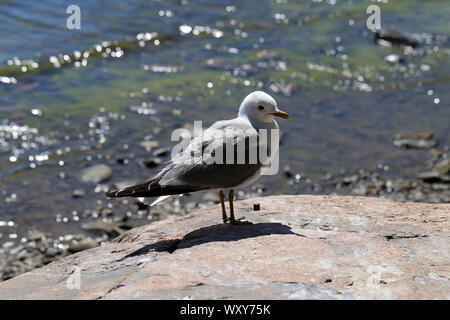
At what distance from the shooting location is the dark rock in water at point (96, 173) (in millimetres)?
10328

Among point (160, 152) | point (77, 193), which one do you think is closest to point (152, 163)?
point (160, 152)

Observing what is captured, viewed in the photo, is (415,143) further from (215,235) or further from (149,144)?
(215,235)

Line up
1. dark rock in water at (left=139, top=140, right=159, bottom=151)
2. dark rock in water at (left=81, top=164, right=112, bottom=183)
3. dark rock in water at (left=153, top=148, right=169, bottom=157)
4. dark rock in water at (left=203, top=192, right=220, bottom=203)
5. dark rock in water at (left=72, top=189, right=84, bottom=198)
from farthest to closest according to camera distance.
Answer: dark rock in water at (left=139, top=140, right=159, bottom=151), dark rock in water at (left=153, top=148, right=169, bottom=157), dark rock in water at (left=81, top=164, right=112, bottom=183), dark rock in water at (left=72, top=189, right=84, bottom=198), dark rock in water at (left=203, top=192, right=220, bottom=203)

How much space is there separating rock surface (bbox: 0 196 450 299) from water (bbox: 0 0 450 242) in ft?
12.8

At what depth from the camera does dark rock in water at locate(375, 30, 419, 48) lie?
15.9m

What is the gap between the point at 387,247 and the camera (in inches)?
201

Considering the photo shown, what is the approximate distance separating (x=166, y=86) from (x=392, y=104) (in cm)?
409

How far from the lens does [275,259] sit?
15.7 feet

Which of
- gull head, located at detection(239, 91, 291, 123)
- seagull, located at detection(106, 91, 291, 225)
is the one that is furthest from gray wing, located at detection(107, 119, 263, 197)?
gull head, located at detection(239, 91, 291, 123)

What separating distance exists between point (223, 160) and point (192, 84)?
27.6 feet

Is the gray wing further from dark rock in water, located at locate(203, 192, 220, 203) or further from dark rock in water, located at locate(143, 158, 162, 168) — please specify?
dark rock in water, located at locate(143, 158, 162, 168)

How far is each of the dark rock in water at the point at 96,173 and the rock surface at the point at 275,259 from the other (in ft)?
14.0

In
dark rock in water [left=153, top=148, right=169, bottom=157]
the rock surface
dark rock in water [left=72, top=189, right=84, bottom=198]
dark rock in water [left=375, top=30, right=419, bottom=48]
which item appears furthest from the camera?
dark rock in water [left=375, top=30, right=419, bottom=48]

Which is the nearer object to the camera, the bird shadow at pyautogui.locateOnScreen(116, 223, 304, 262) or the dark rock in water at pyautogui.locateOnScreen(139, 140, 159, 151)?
the bird shadow at pyautogui.locateOnScreen(116, 223, 304, 262)
